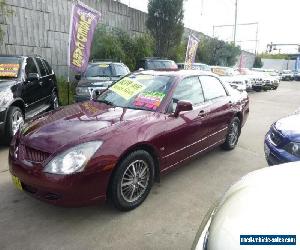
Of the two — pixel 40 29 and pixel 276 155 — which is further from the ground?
pixel 40 29

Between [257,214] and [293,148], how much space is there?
230 centimetres

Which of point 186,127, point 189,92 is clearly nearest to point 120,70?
point 189,92

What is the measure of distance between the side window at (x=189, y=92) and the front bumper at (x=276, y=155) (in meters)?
1.16

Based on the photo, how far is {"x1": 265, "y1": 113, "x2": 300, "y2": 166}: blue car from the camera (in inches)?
152

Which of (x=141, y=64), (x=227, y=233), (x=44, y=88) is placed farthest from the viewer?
(x=141, y=64)

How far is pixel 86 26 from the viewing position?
899 cm

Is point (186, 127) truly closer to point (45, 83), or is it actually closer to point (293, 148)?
point (293, 148)

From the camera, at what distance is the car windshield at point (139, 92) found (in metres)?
4.23

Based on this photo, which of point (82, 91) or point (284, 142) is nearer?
point (284, 142)

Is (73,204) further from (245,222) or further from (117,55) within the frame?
(117,55)

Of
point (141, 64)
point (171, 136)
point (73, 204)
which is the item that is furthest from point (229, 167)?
point (141, 64)

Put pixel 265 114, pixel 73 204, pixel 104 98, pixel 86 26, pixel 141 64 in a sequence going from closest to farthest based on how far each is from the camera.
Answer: pixel 73 204
pixel 104 98
pixel 86 26
pixel 265 114
pixel 141 64

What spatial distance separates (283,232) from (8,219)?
114 inches

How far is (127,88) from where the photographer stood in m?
4.61
